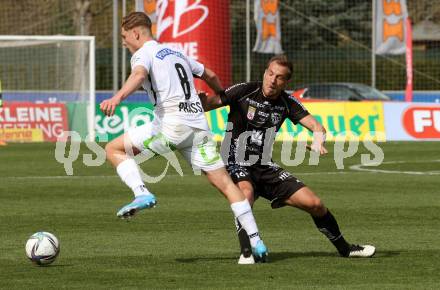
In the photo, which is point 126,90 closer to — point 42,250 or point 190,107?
point 190,107

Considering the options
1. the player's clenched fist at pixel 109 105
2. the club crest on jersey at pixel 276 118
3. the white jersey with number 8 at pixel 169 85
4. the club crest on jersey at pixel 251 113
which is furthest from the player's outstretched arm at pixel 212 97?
the player's clenched fist at pixel 109 105

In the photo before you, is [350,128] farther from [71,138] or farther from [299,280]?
[299,280]

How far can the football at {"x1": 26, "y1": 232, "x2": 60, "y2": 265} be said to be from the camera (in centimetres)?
1000

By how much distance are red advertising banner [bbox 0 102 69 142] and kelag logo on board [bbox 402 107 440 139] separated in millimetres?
9212

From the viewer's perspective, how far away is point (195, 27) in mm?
32906

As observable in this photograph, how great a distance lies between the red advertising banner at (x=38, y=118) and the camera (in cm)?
3119

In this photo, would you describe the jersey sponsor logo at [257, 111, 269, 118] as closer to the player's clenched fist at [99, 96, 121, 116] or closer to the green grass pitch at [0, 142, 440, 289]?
the green grass pitch at [0, 142, 440, 289]

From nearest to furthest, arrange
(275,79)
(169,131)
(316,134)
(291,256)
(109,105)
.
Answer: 1. (109,105)
2. (169,131)
3. (275,79)
4. (316,134)
5. (291,256)

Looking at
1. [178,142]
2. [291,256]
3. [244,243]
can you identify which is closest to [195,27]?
[291,256]

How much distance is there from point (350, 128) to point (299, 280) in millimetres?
22035

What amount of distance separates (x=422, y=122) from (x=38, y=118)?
1035cm

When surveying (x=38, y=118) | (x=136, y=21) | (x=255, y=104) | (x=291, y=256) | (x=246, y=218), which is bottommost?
(x=38, y=118)

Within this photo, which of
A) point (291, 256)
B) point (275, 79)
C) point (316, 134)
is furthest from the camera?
point (291, 256)

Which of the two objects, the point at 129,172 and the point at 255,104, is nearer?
the point at 129,172
